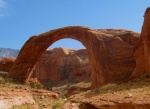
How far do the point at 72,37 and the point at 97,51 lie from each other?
4.75 metres

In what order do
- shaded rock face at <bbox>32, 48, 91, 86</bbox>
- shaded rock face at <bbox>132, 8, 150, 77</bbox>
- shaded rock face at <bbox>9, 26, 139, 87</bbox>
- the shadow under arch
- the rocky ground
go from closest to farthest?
1. the rocky ground
2. shaded rock face at <bbox>132, 8, 150, 77</bbox>
3. shaded rock face at <bbox>9, 26, 139, 87</bbox>
4. the shadow under arch
5. shaded rock face at <bbox>32, 48, 91, 86</bbox>

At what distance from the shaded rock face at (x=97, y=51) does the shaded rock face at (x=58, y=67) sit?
2401cm

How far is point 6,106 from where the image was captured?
15.3 metres

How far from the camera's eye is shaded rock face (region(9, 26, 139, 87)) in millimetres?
28442

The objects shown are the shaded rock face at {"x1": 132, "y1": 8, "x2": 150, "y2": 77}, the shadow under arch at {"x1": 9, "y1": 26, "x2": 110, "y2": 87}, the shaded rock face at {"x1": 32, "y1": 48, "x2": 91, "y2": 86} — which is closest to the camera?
the shaded rock face at {"x1": 132, "y1": 8, "x2": 150, "y2": 77}

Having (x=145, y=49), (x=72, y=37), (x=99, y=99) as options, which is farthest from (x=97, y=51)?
(x=99, y=99)

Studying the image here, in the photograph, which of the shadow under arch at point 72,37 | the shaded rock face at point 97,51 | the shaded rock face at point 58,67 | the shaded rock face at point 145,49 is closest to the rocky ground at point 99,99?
the shaded rock face at point 145,49

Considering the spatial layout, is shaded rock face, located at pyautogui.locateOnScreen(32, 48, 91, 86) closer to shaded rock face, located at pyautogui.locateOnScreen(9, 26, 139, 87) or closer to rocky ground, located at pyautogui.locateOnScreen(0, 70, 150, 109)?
shaded rock face, located at pyautogui.locateOnScreen(9, 26, 139, 87)

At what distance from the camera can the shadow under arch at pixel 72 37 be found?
28.9 meters

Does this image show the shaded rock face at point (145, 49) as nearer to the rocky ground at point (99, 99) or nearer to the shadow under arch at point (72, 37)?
the rocky ground at point (99, 99)

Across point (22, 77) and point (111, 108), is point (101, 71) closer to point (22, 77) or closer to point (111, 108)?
point (22, 77)

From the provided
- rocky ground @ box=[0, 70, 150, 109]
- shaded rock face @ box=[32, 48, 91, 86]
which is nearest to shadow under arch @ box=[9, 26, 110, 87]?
rocky ground @ box=[0, 70, 150, 109]

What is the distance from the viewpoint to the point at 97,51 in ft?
97.0

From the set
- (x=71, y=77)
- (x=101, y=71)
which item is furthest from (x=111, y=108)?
(x=71, y=77)
